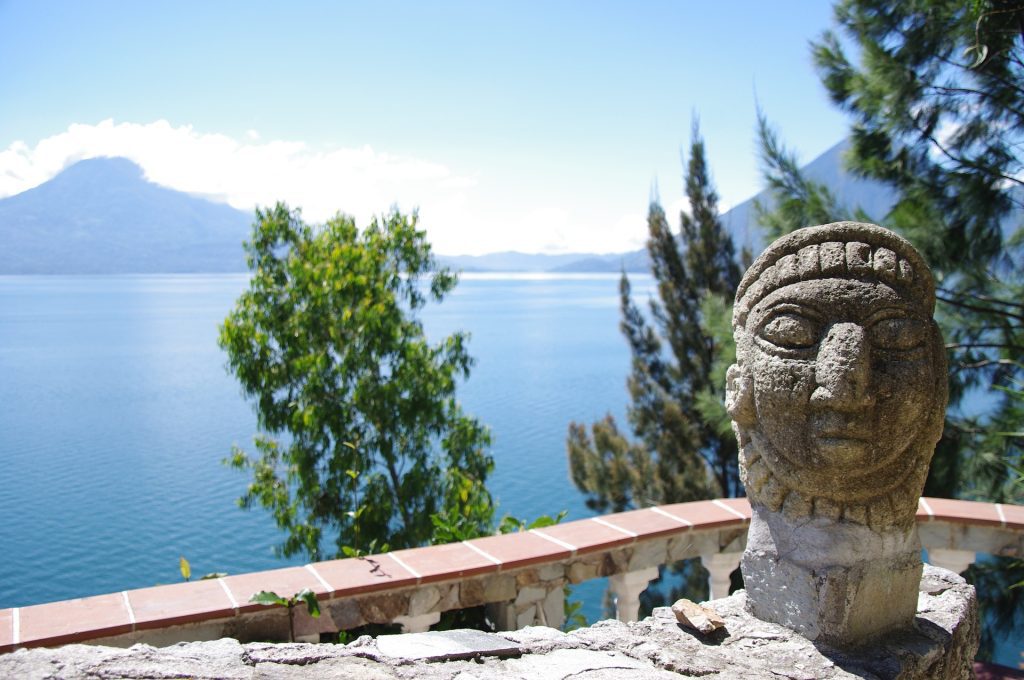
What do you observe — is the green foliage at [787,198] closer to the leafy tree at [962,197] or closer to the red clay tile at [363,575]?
the leafy tree at [962,197]

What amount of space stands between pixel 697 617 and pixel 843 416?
0.81m

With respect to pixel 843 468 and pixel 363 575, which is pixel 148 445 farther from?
pixel 843 468

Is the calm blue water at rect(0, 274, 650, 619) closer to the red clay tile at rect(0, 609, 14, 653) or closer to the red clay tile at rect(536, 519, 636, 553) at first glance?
the red clay tile at rect(0, 609, 14, 653)

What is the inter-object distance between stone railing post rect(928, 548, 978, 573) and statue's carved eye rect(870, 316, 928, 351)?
5.76 ft

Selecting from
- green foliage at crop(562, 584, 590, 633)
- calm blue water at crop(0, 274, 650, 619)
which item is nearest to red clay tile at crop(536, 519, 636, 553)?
green foliage at crop(562, 584, 590, 633)

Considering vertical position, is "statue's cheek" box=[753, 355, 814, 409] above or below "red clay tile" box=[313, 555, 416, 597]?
above

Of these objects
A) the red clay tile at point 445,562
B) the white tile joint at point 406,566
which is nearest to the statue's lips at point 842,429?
the red clay tile at point 445,562

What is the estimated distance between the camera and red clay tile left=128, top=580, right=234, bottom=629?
2492 millimetres

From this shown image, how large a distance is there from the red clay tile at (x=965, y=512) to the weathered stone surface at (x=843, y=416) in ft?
4.12

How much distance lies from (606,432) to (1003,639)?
7.11 m

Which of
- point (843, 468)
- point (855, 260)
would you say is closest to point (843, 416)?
point (843, 468)

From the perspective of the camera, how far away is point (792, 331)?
2.36 m

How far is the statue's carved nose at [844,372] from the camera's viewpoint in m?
2.24

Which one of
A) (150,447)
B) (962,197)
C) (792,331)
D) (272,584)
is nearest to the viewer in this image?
(792,331)
